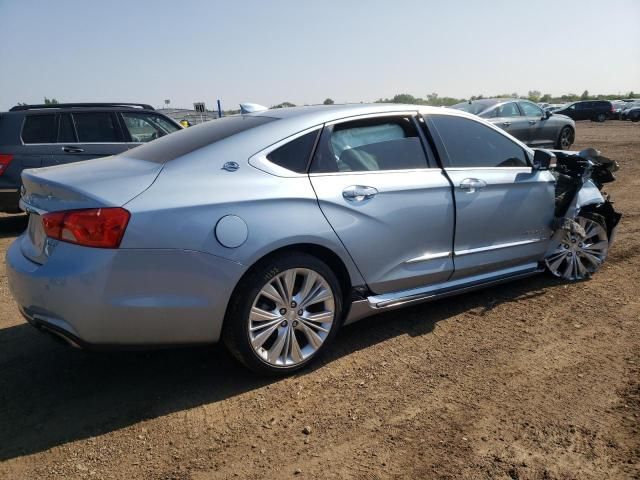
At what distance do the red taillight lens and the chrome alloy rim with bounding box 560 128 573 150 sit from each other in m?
15.1

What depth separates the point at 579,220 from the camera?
479cm

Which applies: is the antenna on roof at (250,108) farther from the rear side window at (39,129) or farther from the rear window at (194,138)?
the rear side window at (39,129)

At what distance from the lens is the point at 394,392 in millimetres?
3070

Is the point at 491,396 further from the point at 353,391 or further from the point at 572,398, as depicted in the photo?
the point at 353,391

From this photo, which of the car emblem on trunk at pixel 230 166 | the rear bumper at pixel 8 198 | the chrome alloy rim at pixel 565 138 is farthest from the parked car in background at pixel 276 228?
the chrome alloy rim at pixel 565 138

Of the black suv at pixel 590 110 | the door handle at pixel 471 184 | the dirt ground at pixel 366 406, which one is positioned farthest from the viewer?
the black suv at pixel 590 110

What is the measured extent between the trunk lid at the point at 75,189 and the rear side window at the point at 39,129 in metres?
4.65

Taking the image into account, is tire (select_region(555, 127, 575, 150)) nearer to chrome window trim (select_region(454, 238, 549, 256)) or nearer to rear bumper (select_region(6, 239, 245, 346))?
chrome window trim (select_region(454, 238, 549, 256))

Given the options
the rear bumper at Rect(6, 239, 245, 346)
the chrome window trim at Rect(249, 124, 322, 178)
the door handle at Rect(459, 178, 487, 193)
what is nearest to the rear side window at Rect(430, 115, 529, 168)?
the door handle at Rect(459, 178, 487, 193)

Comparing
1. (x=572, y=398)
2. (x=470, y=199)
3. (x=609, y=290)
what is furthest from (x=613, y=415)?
(x=609, y=290)

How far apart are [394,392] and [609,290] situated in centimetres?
255

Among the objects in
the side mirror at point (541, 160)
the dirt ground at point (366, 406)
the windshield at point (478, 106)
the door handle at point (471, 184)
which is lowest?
the dirt ground at point (366, 406)

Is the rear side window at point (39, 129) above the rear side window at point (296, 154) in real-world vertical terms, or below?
below

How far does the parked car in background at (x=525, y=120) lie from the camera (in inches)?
515
